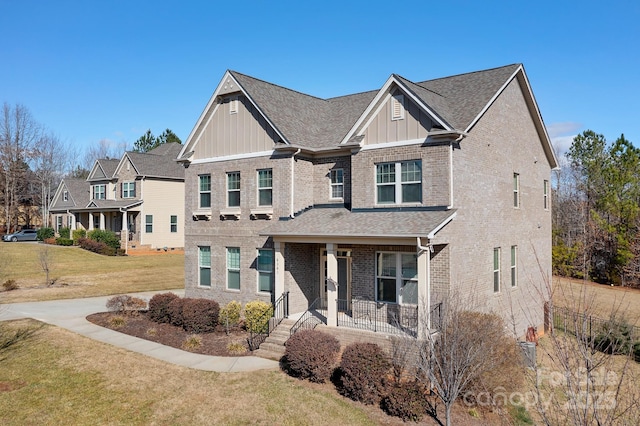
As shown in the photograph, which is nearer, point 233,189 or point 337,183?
point 337,183

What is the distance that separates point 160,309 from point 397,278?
10.8m

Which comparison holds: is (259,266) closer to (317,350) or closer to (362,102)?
(317,350)

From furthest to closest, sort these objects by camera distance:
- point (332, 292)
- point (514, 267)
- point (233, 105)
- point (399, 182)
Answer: point (233, 105)
point (514, 267)
point (399, 182)
point (332, 292)

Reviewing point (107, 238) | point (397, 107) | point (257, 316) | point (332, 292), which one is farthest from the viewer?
point (107, 238)

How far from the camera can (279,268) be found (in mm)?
19125

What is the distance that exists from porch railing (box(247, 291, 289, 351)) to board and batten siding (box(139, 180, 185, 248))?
30524 millimetres

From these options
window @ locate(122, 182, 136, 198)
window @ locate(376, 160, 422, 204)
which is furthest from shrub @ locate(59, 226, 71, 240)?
window @ locate(376, 160, 422, 204)

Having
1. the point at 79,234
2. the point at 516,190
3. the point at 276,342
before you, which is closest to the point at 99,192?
the point at 79,234

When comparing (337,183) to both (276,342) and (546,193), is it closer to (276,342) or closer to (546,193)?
(276,342)

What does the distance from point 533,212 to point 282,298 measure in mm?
12912

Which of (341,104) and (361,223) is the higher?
(341,104)

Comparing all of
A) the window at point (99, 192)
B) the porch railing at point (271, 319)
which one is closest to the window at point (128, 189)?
the window at point (99, 192)

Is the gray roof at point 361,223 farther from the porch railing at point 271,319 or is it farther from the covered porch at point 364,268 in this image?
the porch railing at point 271,319

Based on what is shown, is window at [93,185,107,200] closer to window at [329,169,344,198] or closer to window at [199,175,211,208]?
window at [199,175,211,208]
